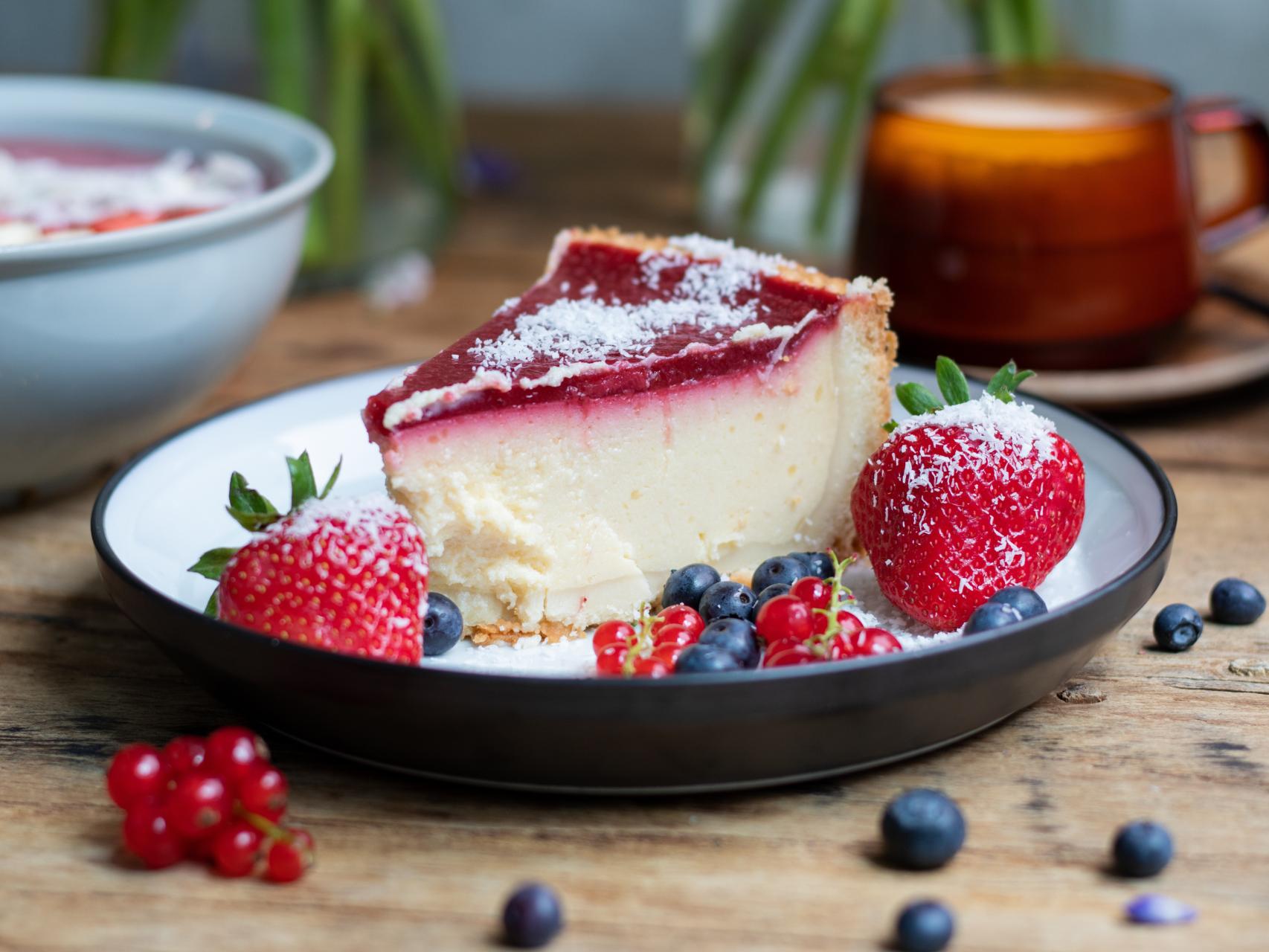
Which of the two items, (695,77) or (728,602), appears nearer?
(728,602)

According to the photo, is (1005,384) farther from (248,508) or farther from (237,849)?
(237,849)

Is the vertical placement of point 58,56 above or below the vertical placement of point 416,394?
below

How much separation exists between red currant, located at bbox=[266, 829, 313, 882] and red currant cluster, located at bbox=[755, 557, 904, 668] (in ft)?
1.39

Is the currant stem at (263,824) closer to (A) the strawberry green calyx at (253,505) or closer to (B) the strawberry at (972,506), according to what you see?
(A) the strawberry green calyx at (253,505)

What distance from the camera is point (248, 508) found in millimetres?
1357

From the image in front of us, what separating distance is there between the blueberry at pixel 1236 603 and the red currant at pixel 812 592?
487 millimetres

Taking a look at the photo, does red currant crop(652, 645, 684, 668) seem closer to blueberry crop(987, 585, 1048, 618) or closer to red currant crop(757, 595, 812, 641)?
red currant crop(757, 595, 812, 641)

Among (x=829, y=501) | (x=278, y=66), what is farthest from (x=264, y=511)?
(x=278, y=66)

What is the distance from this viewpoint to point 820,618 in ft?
4.43

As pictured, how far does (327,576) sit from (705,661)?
34 cm

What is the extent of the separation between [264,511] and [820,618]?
518 mm

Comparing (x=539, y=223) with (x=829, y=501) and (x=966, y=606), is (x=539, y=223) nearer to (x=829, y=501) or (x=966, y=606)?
(x=829, y=501)

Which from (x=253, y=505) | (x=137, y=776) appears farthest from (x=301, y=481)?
(x=137, y=776)

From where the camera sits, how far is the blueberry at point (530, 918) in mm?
1047
